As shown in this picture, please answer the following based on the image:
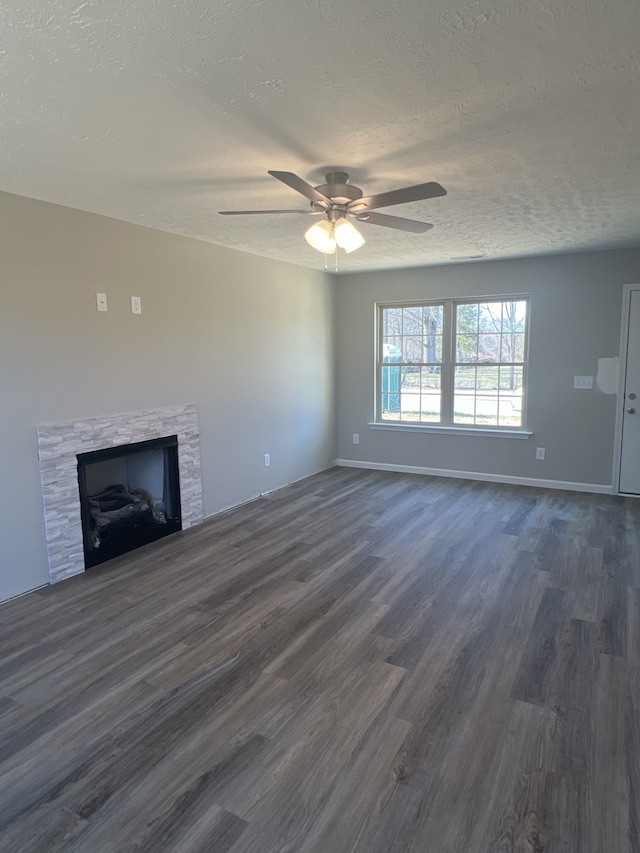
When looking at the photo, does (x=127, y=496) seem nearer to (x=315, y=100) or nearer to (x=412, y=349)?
(x=315, y=100)

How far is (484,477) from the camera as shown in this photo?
564cm

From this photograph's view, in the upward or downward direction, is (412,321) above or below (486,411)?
above

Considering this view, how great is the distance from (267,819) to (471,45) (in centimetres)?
253

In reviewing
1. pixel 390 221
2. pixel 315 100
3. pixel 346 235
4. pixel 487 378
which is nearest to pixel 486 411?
pixel 487 378

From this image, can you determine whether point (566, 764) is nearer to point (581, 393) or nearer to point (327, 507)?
point (327, 507)

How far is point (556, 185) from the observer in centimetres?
288

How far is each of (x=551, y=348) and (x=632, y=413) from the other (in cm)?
99

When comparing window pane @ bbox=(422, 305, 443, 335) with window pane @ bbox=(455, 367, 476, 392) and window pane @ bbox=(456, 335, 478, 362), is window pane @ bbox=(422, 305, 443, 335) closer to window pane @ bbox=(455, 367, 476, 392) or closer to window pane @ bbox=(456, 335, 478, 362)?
window pane @ bbox=(456, 335, 478, 362)

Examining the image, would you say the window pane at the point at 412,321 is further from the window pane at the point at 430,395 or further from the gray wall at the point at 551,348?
the window pane at the point at 430,395

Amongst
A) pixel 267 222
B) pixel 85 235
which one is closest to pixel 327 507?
pixel 267 222

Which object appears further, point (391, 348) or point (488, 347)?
point (391, 348)

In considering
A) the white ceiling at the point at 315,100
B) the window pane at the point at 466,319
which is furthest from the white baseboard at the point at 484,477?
the white ceiling at the point at 315,100

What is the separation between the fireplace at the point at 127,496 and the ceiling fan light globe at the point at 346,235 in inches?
86.2

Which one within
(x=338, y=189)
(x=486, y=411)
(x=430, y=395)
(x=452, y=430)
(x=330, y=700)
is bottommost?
(x=330, y=700)
